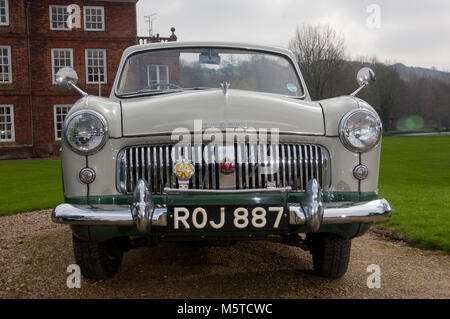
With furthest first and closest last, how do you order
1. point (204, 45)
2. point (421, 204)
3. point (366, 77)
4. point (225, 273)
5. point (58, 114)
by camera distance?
1. point (58, 114)
2. point (421, 204)
3. point (204, 45)
4. point (366, 77)
5. point (225, 273)

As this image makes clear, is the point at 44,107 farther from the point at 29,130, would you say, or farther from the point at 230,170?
the point at 230,170

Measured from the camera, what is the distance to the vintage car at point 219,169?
95.6 inches

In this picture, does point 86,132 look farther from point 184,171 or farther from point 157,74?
point 157,74

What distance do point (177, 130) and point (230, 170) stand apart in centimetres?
41

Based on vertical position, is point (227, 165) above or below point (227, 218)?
above

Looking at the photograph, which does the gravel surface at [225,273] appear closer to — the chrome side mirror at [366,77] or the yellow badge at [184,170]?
the yellow badge at [184,170]

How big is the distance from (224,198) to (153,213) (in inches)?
16.4

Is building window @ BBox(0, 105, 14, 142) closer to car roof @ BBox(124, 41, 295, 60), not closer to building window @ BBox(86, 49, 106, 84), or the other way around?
building window @ BBox(86, 49, 106, 84)

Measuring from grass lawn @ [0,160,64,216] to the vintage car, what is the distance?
15.9 feet

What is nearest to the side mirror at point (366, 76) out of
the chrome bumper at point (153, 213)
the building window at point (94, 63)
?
the chrome bumper at point (153, 213)

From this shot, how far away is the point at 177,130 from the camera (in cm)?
266

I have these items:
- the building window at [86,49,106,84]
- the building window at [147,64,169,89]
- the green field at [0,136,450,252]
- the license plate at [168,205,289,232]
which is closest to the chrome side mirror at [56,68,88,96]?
the building window at [147,64,169,89]

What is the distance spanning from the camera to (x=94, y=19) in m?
21.7

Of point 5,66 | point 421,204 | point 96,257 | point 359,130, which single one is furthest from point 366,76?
point 5,66
